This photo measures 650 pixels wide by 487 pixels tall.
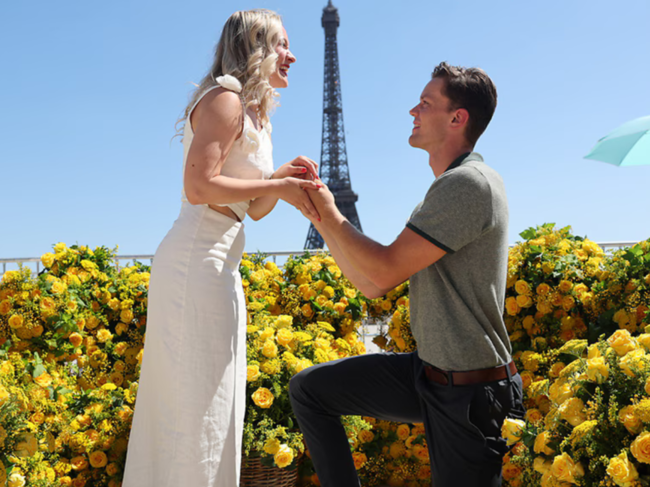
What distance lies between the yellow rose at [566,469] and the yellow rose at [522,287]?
1.98 metres

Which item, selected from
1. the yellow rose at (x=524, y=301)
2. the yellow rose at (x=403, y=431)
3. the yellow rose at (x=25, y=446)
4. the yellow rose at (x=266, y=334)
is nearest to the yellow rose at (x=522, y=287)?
the yellow rose at (x=524, y=301)

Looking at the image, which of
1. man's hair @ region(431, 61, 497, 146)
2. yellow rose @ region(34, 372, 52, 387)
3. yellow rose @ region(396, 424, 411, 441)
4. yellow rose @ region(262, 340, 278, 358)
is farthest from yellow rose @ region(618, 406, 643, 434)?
yellow rose @ region(34, 372, 52, 387)

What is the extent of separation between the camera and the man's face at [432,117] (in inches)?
82.9

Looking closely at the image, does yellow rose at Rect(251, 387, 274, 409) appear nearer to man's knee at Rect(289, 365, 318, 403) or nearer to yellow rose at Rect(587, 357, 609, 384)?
man's knee at Rect(289, 365, 318, 403)

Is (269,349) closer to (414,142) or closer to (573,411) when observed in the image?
(414,142)

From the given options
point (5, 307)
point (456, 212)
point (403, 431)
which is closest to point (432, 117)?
point (456, 212)

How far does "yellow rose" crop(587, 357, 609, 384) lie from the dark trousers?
0.35 metres

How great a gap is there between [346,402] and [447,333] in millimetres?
466

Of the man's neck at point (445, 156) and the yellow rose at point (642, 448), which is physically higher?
the man's neck at point (445, 156)

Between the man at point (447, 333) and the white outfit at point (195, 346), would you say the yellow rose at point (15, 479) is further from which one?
the man at point (447, 333)

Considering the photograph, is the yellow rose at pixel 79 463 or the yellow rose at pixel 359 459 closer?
the yellow rose at pixel 79 463

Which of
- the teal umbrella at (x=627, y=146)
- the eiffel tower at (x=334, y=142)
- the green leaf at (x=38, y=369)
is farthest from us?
the eiffel tower at (x=334, y=142)

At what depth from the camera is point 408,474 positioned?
3.43 meters

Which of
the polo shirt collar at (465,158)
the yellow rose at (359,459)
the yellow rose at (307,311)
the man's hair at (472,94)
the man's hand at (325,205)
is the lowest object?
the yellow rose at (359,459)
